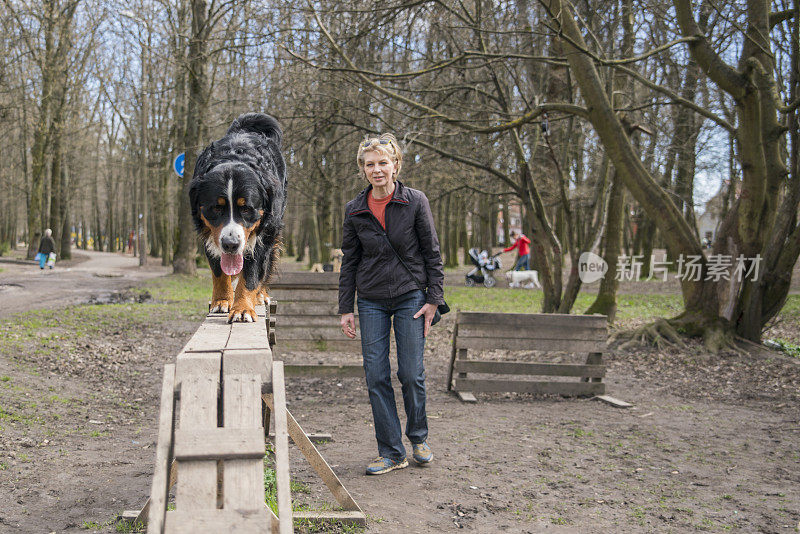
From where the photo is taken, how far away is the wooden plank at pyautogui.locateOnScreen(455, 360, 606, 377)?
7.88 m

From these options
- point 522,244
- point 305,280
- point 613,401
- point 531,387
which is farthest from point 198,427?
point 522,244

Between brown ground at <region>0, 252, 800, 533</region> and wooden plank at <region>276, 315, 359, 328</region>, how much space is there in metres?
0.77

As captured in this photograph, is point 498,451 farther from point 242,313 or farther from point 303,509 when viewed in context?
point 242,313

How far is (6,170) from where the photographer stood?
34.8 meters

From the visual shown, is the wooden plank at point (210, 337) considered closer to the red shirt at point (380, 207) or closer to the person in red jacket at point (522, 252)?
the red shirt at point (380, 207)

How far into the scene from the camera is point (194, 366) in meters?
2.79

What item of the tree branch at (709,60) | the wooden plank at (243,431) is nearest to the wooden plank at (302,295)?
the wooden plank at (243,431)

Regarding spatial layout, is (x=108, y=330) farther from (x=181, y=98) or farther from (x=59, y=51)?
(x=59, y=51)

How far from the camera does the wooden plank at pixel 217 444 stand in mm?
2584

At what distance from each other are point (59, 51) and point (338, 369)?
23372 millimetres

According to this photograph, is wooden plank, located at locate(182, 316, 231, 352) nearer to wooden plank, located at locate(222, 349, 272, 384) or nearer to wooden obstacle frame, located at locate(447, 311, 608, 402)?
wooden plank, located at locate(222, 349, 272, 384)

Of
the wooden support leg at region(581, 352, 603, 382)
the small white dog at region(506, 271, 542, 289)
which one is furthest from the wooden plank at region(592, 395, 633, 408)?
the small white dog at region(506, 271, 542, 289)

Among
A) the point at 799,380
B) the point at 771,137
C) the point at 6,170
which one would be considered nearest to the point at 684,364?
the point at 799,380

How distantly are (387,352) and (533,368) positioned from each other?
362 cm
